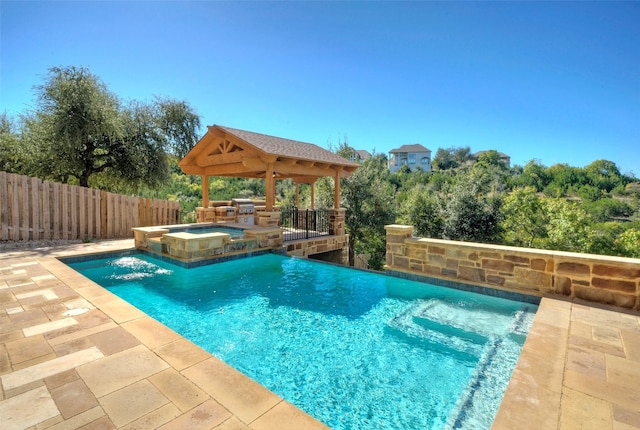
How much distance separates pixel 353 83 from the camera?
747 inches

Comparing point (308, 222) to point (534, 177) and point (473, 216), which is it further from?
point (534, 177)

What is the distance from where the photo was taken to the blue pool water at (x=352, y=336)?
245 cm

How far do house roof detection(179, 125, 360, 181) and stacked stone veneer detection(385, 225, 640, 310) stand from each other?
178 inches

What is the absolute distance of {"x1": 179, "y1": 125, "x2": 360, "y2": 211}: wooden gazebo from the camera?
881cm

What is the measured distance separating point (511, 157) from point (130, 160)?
102m

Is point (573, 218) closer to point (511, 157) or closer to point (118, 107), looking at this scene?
point (118, 107)

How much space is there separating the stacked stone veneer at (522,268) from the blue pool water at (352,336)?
1.08 feet

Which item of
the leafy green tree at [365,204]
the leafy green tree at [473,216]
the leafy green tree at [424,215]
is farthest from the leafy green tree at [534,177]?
the leafy green tree at [365,204]

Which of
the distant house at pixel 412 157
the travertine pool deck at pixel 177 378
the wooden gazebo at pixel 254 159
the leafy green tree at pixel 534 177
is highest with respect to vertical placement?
the distant house at pixel 412 157

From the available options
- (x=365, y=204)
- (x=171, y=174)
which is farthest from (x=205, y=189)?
(x=365, y=204)

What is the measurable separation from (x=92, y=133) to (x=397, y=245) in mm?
11822

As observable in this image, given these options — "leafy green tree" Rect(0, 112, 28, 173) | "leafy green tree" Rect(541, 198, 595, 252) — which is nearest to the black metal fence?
"leafy green tree" Rect(0, 112, 28, 173)

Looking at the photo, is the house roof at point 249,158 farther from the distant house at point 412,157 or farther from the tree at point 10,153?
the distant house at point 412,157

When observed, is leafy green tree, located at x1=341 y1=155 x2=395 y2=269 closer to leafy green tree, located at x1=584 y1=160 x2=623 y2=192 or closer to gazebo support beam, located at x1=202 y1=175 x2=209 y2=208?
gazebo support beam, located at x1=202 y1=175 x2=209 y2=208
